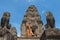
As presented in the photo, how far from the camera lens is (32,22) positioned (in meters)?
37.0

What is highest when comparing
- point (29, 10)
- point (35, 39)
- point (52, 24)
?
point (29, 10)

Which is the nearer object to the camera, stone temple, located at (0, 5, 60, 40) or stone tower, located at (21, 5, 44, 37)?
stone temple, located at (0, 5, 60, 40)

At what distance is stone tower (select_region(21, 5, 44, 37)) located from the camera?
112 ft

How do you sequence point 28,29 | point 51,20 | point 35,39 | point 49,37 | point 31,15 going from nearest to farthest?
point 49,37 → point 51,20 → point 35,39 → point 28,29 → point 31,15

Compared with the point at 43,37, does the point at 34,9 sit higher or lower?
higher

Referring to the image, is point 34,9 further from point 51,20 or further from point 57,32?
point 57,32

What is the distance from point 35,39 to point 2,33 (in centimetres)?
1221

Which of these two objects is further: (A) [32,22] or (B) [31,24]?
(A) [32,22]

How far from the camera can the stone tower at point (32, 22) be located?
34000mm

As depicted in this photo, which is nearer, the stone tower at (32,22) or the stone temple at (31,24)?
the stone temple at (31,24)

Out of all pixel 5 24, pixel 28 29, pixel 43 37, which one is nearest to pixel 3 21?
pixel 5 24

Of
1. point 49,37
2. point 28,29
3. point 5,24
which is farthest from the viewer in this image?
point 28,29

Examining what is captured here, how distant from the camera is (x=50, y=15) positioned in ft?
48.0

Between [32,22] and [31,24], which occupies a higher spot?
[32,22]
